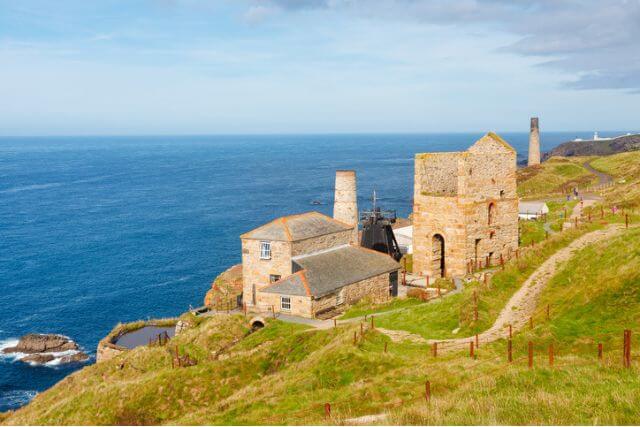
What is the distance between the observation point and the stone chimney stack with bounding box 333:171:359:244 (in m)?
45.3

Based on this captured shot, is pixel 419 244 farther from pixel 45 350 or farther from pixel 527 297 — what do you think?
pixel 45 350

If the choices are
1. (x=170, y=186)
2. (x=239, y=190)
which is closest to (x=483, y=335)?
(x=239, y=190)

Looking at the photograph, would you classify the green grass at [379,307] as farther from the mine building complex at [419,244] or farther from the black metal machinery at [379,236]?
the black metal machinery at [379,236]

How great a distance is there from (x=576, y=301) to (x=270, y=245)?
67.5 ft

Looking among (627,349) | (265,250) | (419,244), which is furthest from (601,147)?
(627,349)

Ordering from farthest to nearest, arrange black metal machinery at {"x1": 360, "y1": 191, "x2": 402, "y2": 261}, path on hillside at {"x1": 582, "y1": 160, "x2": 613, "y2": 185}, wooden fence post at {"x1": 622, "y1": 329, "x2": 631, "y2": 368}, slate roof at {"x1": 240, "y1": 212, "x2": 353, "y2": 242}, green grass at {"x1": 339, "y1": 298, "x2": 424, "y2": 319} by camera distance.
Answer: path on hillside at {"x1": 582, "y1": 160, "x2": 613, "y2": 185} < black metal machinery at {"x1": 360, "y1": 191, "x2": 402, "y2": 261} < slate roof at {"x1": 240, "y1": 212, "x2": 353, "y2": 242} < green grass at {"x1": 339, "y1": 298, "x2": 424, "y2": 319} < wooden fence post at {"x1": 622, "y1": 329, "x2": 631, "y2": 368}

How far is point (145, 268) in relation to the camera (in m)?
70.3

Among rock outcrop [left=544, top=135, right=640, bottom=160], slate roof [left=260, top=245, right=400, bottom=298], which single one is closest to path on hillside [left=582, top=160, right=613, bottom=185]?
rock outcrop [left=544, top=135, right=640, bottom=160]

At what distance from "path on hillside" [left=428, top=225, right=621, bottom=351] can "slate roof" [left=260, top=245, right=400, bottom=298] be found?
36.9 feet

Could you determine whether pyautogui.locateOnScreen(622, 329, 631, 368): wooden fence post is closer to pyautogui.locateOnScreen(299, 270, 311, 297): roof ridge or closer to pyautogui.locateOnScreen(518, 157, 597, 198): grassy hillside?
pyautogui.locateOnScreen(299, 270, 311, 297): roof ridge

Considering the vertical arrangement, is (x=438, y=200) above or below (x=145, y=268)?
above

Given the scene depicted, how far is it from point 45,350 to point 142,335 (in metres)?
11.9

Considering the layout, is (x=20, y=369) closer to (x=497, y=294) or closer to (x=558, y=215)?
(x=497, y=294)

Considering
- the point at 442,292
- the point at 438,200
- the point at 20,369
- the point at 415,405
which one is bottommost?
the point at 20,369
